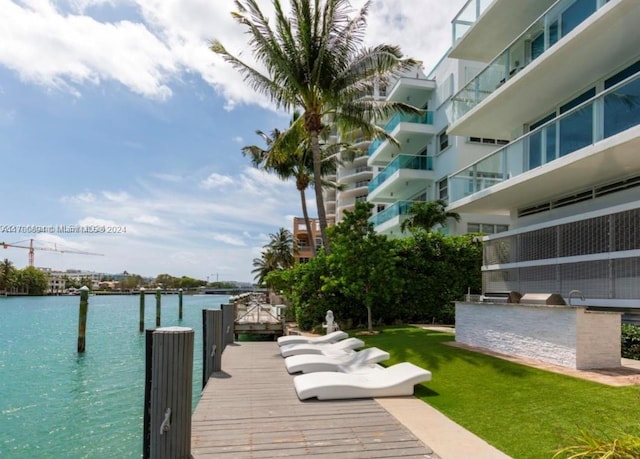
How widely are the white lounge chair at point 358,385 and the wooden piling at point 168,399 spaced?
9.59 feet

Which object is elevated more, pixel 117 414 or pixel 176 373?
pixel 176 373

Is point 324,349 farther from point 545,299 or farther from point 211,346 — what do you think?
point 545,299

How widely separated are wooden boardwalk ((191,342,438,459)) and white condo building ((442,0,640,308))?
7660 mm

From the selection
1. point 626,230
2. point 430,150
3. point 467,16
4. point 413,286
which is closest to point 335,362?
point 626,230

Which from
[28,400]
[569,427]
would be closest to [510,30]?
[569,427]

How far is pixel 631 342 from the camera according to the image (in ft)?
34.4

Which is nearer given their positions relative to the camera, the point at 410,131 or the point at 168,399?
the point at 168,399

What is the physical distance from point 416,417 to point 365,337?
31.8 ft

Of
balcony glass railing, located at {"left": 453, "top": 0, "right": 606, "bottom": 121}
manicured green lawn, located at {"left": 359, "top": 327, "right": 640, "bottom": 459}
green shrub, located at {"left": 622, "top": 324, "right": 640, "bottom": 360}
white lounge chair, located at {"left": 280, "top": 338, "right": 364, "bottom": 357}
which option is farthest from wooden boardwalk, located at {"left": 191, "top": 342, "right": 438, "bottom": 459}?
balcony glass railing, located at {"left": 453, "top": 0, "right": 606, "bottom": 121}

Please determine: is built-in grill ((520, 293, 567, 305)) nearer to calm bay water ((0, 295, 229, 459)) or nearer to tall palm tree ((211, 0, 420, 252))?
calm bay water ((0, 295, 229, 459))

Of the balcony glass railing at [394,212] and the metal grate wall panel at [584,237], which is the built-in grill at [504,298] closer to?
the metal grate wall panel at [584,237]

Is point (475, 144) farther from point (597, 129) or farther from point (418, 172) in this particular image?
point (597, 129)

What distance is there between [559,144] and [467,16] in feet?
29.2

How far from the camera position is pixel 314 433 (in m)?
6.13
